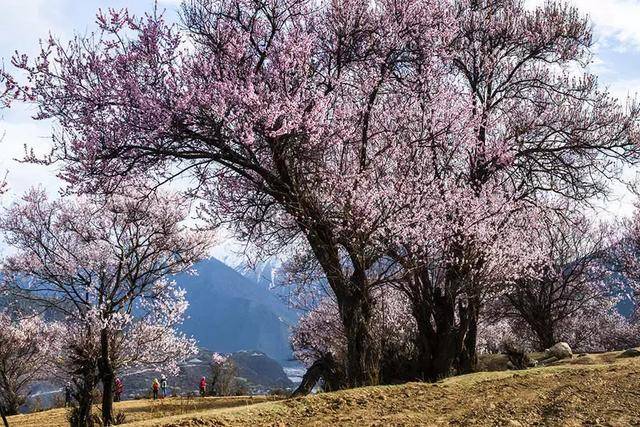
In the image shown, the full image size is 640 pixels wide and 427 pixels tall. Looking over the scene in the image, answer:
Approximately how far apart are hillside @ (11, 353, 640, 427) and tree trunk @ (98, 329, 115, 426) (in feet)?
29.6

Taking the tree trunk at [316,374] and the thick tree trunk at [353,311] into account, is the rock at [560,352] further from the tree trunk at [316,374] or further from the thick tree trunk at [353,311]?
the thick tree trunk at [353,311]

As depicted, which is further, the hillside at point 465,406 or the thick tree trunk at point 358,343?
the thick tree trunk at point 358,343

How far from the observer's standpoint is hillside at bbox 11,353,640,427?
18.2 ft

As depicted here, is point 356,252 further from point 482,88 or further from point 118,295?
point 118,295

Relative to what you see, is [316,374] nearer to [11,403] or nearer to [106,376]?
[106,376]

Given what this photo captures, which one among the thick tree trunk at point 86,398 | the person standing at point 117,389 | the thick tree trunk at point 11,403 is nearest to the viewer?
the thick tree trunk at point 86,398

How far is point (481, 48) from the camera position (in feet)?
48.2

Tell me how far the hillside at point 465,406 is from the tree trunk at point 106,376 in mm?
9013

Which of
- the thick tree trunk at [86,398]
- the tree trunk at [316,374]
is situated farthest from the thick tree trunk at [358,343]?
the thick tree trunk at [86,398]

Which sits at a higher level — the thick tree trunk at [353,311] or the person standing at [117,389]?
the thick tree trunk at [353,311]

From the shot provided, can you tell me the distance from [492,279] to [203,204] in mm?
6790

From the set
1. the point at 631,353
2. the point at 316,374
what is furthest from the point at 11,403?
the point at 631,353

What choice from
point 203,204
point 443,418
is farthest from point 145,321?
point 443,418

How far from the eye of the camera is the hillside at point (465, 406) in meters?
5.55
